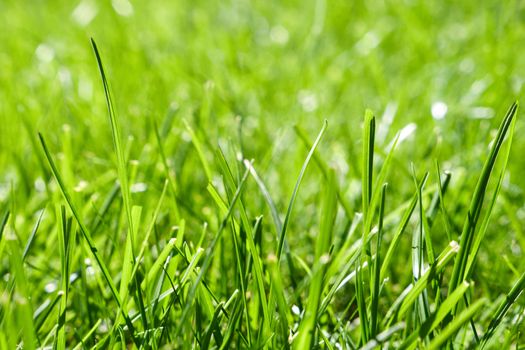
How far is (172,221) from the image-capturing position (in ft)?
3.25

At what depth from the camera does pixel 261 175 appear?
1108 mm

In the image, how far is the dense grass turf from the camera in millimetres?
659

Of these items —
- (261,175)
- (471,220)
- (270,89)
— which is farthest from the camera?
(270,89)

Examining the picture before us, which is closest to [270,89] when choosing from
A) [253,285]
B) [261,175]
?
[261,175]

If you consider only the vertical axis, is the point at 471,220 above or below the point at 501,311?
above

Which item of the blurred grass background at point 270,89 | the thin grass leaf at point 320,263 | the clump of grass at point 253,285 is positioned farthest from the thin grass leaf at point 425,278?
the blurred grass background at point 270,89

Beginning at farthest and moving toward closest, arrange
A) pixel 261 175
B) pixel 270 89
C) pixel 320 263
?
pixel 270 89 < pixel 261 175 < pixel 320 263

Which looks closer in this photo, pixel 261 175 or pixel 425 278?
pixel 425 278

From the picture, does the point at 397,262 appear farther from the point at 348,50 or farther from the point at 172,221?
the point at 348,50

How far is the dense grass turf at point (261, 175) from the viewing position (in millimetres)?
659

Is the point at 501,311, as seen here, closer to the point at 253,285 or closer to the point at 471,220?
the point at 471,220

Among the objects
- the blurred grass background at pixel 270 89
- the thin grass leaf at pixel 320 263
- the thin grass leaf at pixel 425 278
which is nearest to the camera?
the thin grass leaf at pixel 320 263

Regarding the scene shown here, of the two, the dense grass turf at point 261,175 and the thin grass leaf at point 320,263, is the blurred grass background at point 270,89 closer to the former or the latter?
the dense grass turf at point 261,175

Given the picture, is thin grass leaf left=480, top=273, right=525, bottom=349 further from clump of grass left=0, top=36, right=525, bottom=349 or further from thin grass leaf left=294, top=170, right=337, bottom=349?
thin grass leaf left=294, top=170, right=337, bottom=349
